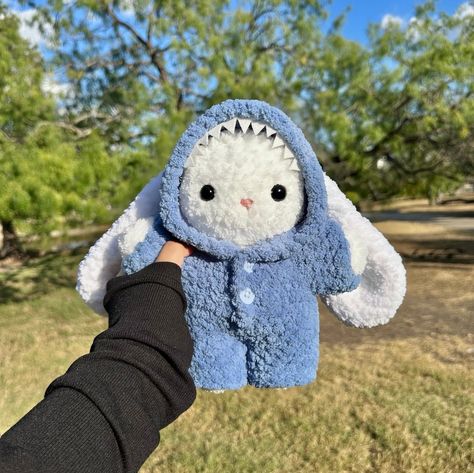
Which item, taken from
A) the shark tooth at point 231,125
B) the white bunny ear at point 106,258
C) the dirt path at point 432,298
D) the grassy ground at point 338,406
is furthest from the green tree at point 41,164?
the shark tooth at point 231,125

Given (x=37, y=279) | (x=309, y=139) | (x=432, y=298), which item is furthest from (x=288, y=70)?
(x=37, y=279)

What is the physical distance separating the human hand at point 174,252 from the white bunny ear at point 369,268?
34 centimetres

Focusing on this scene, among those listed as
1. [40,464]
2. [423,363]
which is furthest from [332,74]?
[40,464]

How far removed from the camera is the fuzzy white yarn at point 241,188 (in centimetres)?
94

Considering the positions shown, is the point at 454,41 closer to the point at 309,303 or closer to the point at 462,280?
the point at 462,280

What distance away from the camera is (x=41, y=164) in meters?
4.05

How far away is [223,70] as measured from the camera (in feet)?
19.6

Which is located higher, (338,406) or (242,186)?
(242,186)

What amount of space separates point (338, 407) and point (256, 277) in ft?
8.16

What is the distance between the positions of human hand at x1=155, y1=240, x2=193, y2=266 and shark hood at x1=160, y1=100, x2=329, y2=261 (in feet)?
0.10

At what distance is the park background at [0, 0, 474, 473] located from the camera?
112 inches

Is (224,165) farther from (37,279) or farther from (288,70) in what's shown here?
(37,279)

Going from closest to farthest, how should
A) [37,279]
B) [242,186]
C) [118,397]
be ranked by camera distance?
[118,397], [242,186], [37,279]

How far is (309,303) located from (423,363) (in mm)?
3308
